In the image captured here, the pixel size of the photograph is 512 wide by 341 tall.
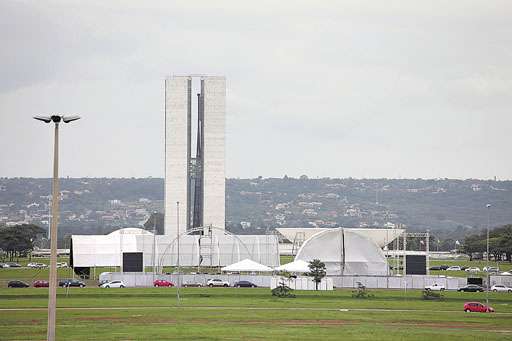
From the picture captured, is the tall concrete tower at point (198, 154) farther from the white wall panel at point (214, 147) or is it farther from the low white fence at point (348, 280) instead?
the low white fence at point (348, 280)

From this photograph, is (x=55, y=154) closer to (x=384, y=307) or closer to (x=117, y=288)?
(x=384, y=307)

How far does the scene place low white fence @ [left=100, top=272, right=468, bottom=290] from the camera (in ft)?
333

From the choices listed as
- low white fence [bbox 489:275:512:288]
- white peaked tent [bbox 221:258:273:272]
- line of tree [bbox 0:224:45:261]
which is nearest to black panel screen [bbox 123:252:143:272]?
white peaked tent [bbox 221:258:273:272]

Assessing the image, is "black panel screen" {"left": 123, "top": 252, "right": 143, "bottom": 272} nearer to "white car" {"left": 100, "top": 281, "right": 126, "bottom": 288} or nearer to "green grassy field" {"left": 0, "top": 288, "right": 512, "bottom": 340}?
"white car" {"left": 100, "top": 281, "right": 126, "bottom": 288}

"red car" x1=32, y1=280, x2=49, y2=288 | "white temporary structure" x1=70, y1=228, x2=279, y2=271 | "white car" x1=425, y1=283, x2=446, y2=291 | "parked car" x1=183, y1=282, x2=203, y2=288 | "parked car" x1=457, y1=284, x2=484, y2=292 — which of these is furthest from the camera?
"white temporary structure" x1=70, y1=228, x2=279, y2=271

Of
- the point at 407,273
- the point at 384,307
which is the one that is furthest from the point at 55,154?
the point at 407,273

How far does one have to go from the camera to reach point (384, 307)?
253 ft

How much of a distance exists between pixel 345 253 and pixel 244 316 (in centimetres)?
4703

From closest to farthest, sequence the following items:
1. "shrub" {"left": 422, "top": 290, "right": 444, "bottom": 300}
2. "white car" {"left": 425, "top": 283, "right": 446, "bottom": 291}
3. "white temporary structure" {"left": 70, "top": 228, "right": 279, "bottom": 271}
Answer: "shrub" {"left": 422, "top": 290, "right": 444, "bottom": 300}, "white car" {"left": 425, "top": 283, "right": 446, "bottom": 291}, "white temporary structure" {"left": 70, "top": 228, "right": 279, "bottom": 271}

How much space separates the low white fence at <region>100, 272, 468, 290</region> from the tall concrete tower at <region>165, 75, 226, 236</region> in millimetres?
49872

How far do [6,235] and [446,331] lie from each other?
133743 mm

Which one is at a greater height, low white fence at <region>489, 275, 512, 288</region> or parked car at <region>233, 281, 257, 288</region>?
low white fence at <region>489, 275, 512, 288</region>

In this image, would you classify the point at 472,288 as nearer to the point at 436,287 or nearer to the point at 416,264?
the point at 436,287

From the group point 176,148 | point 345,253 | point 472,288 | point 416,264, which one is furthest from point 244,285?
point 176,148
